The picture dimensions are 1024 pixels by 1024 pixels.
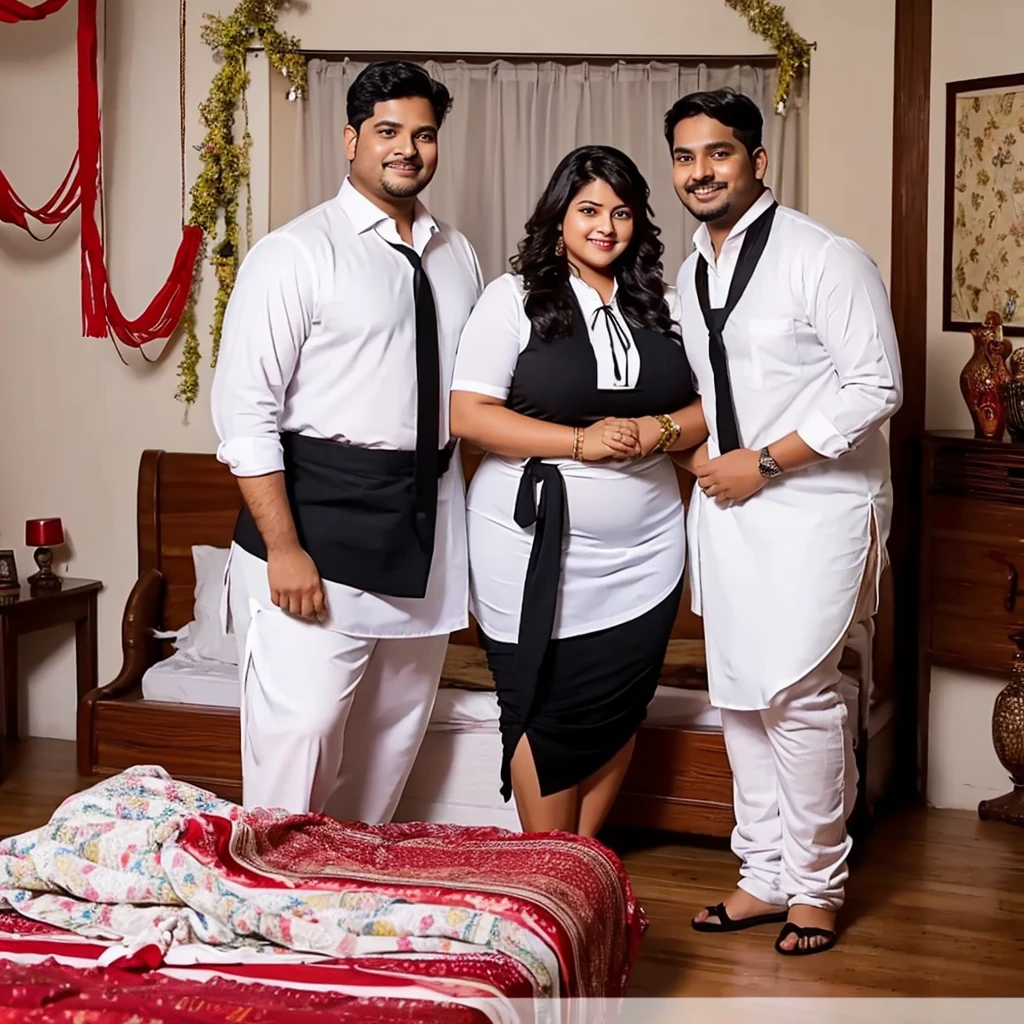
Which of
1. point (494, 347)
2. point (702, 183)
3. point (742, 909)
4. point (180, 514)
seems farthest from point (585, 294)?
point (180, 514)

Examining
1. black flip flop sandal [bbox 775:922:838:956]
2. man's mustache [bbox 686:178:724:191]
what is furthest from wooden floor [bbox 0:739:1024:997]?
man's mustache [bbox 686:178:724:191]

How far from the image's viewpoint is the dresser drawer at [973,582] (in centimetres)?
364

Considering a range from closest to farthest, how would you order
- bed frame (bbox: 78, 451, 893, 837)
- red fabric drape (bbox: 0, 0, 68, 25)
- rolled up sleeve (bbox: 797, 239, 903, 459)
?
rolled up sleeve (bbox: 797, 239, 903, 459), bed frame (bbox: 78, 451, 893, 837), red fabric drape (bbox: 0, 0, 68, 25)

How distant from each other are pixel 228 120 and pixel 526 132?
89 centimetres

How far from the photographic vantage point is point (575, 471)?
286 centimetres

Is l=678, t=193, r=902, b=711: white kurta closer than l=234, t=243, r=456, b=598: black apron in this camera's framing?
Yes

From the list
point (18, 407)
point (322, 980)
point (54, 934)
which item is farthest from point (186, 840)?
point (18, 407)

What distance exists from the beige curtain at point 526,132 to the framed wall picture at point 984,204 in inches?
18.6

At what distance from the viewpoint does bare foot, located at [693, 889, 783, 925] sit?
304 centimetres

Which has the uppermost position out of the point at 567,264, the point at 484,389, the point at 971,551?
the point at 567,264

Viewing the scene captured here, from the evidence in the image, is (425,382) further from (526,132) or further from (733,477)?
(526,132)

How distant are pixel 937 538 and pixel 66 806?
2.40 m

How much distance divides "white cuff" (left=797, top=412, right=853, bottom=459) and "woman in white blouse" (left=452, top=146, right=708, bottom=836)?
0.28 metres

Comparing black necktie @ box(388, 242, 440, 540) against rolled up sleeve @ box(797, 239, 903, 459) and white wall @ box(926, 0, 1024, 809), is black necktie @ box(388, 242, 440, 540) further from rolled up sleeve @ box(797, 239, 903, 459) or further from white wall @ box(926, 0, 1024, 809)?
white wall @ box(926, 0, 1024, 809)
